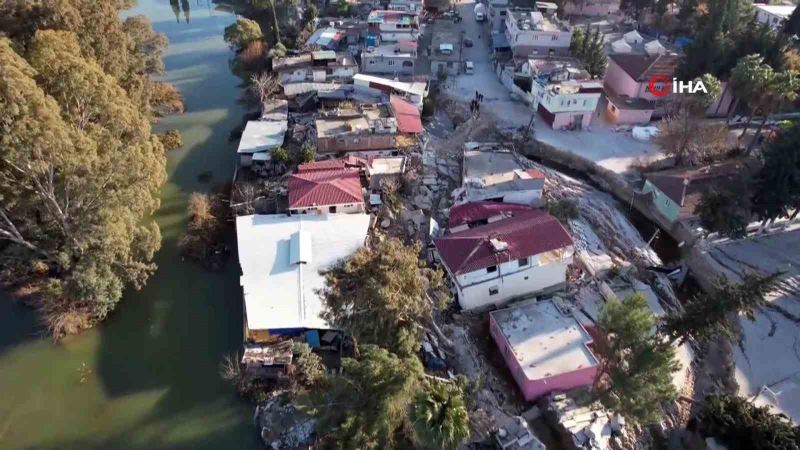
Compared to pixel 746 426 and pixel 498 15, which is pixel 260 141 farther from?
pixel 498 15

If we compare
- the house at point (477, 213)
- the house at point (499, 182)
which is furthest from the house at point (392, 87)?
the house at point (477, 213)

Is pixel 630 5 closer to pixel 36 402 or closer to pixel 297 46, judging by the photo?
pixel 297 46

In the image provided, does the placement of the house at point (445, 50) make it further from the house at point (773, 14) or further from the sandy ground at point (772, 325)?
the house at point (773, 14)

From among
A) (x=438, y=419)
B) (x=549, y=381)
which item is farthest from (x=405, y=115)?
(x=438, y=419)

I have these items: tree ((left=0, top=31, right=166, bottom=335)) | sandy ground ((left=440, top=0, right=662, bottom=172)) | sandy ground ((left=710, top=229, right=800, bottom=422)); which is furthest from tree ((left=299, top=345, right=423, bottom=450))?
sandy ground ((left=440, top=0, right=662, bottom=172))

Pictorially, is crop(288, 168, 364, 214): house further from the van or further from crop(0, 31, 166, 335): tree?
the van
